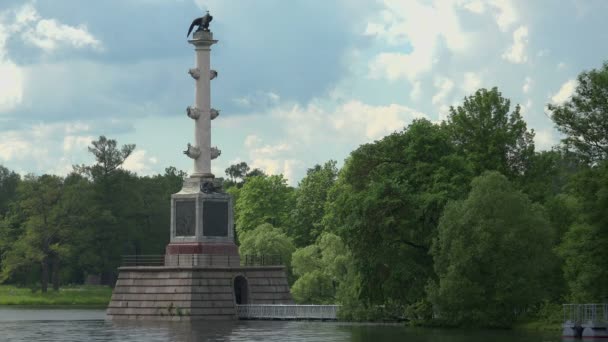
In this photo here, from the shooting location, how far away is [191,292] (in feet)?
267

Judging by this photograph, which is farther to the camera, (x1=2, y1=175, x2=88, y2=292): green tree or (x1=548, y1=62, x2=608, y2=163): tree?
(x1=2, y1=175, x2=88, y2=292): green tree

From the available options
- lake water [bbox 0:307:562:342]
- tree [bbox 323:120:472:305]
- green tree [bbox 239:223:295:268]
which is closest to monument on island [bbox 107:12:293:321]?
lake water [bbox 0:307:562:342]

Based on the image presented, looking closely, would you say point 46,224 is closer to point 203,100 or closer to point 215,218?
point 203,100

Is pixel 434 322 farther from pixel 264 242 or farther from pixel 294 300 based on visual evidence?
pixel 264 242

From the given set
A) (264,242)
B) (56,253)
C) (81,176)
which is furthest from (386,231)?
(81,176)

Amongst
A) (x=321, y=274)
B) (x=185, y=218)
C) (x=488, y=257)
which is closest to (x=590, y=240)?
(x=488, y=257)

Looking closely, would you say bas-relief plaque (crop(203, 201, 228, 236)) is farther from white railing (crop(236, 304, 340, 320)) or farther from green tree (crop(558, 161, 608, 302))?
green tree (crop(558, 161, 608, 302))

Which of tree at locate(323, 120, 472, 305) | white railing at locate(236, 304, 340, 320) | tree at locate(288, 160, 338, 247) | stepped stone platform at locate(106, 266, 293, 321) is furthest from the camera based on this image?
tree at locate(288, 160, 338, 247)

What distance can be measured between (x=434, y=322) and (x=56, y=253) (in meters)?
75.6

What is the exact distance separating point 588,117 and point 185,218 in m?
29.3

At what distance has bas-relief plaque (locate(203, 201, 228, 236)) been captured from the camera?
8444 cm

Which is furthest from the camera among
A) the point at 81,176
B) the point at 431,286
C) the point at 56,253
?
the point at 81,176

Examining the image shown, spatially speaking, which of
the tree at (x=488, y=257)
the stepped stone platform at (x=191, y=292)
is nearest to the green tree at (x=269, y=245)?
the stepped stone platform at (x=191, y=292)

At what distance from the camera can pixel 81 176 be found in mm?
148000
